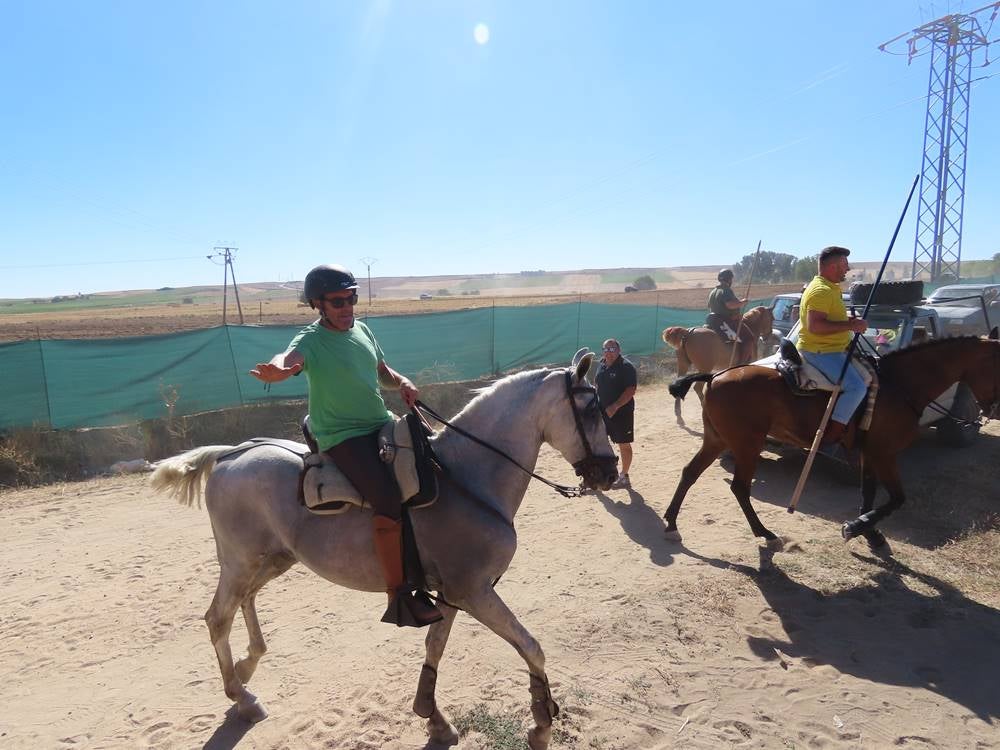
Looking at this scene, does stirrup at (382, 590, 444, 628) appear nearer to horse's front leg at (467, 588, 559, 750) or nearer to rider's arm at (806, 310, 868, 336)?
horse's front leg at (467, 588, 559, 750)

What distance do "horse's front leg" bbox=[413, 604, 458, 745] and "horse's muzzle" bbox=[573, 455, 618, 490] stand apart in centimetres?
113

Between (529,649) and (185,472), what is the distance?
7.99ft

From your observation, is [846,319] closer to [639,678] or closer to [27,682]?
[639,678]

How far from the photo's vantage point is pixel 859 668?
3807 mm

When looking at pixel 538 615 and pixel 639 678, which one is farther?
pixel 538 615

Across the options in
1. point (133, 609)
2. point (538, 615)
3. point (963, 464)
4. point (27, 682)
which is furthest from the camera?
point (963, 464)

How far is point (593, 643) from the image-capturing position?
4.18 m

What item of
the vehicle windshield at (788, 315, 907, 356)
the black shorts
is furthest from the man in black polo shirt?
the vehicle windshield at (788, 315, 907, 356)

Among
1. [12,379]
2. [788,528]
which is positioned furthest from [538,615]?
[12,379]

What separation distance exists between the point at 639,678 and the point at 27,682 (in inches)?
165

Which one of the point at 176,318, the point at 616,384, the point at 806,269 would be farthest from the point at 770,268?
the point at 616,384

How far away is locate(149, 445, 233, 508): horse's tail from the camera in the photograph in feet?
12.3

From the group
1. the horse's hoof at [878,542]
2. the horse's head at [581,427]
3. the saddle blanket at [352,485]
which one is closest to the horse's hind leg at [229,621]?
the saddle blanket at [352,485]

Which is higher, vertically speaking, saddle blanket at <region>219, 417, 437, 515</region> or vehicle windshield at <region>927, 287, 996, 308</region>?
vehicle windshield at <region>927, 287, 996, 308</region>
